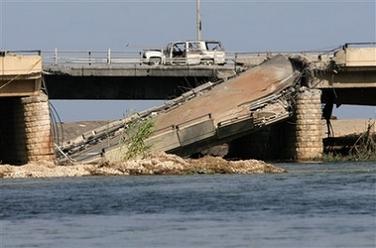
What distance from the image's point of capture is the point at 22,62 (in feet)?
213

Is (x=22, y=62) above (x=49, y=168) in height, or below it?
above

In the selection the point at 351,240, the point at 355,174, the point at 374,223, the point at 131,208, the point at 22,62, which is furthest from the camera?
the point at 22,62

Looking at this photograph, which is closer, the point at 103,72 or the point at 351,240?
the point at 351,240

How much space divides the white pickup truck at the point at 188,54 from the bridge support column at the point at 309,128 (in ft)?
27.6

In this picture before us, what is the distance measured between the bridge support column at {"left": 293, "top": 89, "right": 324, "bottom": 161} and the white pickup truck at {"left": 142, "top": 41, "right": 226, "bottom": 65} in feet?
27.6

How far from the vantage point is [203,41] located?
3219 inches

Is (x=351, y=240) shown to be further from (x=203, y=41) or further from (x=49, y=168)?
(x=203, y=41)

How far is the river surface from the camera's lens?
32.2 m

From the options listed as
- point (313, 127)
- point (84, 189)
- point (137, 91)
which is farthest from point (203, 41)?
point (84, 189)

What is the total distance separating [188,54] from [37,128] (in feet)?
53.8

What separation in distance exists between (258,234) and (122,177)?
23.2 m

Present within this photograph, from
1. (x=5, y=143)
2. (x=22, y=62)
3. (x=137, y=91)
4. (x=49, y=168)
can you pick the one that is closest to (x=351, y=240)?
(x=49, y=168)

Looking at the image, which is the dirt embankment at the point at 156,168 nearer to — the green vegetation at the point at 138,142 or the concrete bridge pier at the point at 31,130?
the green vegetation at the point at 138,142

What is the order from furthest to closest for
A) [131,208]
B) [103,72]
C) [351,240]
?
[103,72] < [131,208] < [351,240]
